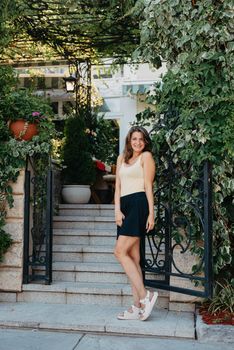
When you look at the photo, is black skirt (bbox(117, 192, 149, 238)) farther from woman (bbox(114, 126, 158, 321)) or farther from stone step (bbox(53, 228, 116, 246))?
stone step (bbox(53, 228, 116, 246))

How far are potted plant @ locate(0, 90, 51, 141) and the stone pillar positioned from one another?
17.6 inches

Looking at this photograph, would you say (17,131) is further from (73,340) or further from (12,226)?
(73,340)

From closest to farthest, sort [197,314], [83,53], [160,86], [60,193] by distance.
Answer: [197,314], [160,86], [60,193], [83,53]

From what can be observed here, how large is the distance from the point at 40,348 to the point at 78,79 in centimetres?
689

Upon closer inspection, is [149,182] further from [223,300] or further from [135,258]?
[223,300]

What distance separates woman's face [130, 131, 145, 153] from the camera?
4.53 metres

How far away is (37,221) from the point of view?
18.7ft

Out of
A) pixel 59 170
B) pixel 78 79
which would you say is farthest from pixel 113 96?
pixel 59 170

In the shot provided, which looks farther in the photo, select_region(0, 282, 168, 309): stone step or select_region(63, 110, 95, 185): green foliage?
select_region(63, 110, 95, 185): green foliage

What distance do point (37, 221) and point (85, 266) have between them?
0.82m

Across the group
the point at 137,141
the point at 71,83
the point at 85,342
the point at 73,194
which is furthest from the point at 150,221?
the point at 71,83

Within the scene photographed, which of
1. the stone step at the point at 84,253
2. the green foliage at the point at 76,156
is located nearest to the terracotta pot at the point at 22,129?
the stone step at the point at 84,253

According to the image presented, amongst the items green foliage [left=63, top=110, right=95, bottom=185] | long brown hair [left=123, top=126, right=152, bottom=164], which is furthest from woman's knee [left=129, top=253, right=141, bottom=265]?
green foliage [left=63, top=110, right=95, bottom=185]

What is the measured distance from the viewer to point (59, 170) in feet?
25.3
